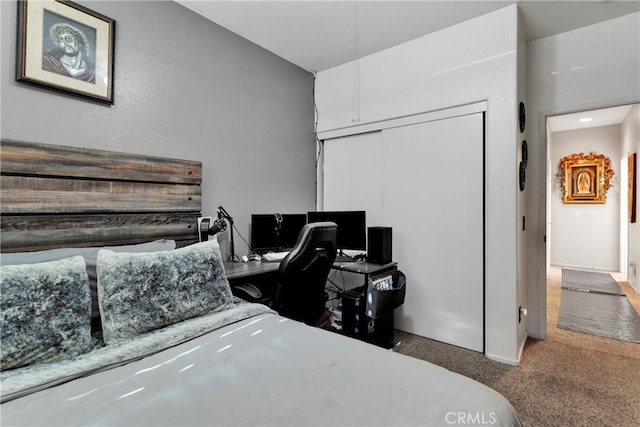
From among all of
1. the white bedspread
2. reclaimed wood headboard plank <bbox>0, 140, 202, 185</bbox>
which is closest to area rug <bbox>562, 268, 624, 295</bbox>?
the white bedspread

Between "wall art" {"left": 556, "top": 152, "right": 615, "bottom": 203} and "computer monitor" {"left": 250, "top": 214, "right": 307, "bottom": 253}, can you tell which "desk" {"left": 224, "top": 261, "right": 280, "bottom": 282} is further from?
"wall art" {"left": 556, "top": 152, "right": 615, "bottom": 203}

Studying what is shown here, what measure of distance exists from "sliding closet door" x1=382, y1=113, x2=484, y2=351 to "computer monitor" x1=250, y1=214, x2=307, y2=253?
0.95 metres

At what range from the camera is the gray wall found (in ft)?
5.96

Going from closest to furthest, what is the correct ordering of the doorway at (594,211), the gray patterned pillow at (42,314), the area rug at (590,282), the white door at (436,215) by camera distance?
the gray patterned pillow at (42,314) → the white door at (436,215) → the area rug at (590,282) → the doorway at (594,211)

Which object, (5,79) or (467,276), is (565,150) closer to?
(467,276)

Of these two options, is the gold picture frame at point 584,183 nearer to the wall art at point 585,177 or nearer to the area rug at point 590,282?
the wall art at point 585,177

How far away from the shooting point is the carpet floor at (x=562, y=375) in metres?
1.83

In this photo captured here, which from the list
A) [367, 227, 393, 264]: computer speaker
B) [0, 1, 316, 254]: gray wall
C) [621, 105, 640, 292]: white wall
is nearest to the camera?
[0, 1, 316, 254]: gray wall

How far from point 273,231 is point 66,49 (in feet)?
6.41

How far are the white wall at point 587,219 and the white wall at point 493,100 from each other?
481cm

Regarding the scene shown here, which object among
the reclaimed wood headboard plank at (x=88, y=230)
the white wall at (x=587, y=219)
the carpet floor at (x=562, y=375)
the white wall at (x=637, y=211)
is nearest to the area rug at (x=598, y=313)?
the carpet floor at (x=562, y=375)

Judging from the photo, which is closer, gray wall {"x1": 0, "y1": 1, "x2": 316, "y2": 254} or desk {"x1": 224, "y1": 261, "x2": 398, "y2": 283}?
gray wall {"x1": 0, "y1": 1, "x2": 316, "y2": 254}

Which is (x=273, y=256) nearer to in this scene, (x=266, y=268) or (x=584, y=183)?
(x=266, y=268)

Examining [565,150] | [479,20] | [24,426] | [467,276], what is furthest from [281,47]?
[565,150]
